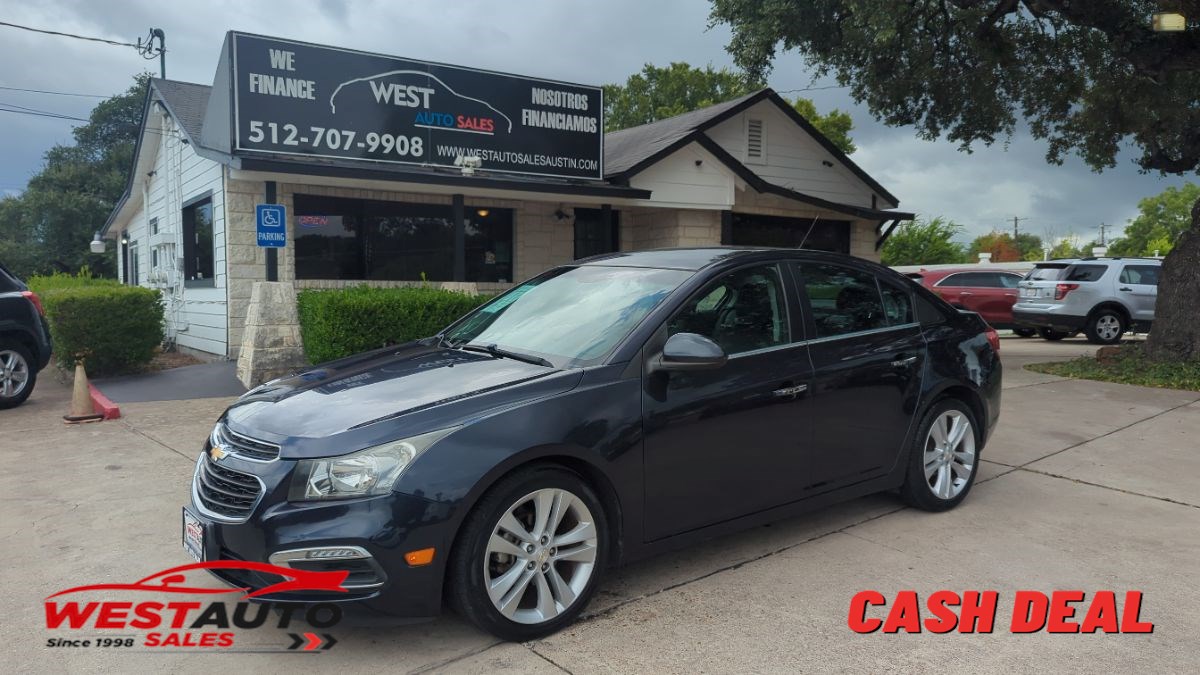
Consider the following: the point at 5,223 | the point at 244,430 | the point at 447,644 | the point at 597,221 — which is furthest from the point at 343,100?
the point at 5,223

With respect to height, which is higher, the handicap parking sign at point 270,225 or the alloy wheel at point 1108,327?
the handicap parking sign at point 270,225

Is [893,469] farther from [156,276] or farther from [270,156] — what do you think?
[156,276]

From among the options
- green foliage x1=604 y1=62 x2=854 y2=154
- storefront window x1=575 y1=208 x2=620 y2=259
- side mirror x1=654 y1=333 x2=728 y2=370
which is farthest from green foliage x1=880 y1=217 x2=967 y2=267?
side mirror x1=654 y1=333 x2=728 y2=370

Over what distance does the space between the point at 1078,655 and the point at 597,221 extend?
12745mm

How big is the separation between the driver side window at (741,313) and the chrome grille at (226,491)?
191 cm

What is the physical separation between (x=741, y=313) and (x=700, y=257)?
1.35ft

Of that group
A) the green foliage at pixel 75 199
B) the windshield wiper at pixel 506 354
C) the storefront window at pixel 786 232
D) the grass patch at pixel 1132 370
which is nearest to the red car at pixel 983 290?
the storefront window at pixel 786 232

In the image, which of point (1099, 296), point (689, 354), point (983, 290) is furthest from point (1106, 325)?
point (689, 354)

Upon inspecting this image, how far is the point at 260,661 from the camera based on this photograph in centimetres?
319

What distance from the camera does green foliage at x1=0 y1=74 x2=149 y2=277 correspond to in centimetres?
3988

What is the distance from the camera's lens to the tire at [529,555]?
10.3 ft

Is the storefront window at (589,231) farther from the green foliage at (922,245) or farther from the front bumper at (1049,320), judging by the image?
the green foliage at (922,245)

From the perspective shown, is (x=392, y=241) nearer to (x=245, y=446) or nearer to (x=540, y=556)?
(x=245, y=446)

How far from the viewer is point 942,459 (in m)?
5.03
